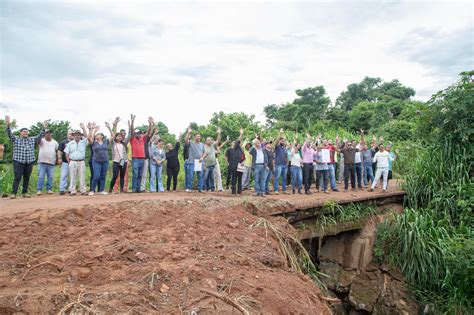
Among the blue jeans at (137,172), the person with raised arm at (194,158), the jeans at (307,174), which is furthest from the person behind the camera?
the jeans at (307,174)

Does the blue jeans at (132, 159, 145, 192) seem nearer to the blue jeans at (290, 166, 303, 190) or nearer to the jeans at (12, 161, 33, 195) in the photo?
the jeans at (12, 161, 33, 195)

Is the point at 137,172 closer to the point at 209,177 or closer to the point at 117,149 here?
the point at 117,149

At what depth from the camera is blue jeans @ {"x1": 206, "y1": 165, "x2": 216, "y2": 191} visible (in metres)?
10.4

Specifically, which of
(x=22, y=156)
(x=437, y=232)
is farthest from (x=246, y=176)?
(x=22, y=156)

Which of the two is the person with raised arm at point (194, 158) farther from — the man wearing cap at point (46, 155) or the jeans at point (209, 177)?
the man wearing cap at point (46, 155)

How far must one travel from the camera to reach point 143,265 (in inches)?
172

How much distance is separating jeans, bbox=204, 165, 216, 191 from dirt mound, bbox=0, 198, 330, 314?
414cm

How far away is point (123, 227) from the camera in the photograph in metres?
5.38

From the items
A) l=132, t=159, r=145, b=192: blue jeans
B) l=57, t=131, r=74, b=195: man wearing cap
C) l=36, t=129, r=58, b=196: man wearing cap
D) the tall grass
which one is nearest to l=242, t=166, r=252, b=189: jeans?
l=132, t=159, r=145, b=192: blue jeans

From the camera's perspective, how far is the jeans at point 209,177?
1037 cm

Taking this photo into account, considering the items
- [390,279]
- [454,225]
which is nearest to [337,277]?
[390,279]

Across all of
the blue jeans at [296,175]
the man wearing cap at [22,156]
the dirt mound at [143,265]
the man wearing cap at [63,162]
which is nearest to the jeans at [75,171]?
the man wearing cap at [63,162]

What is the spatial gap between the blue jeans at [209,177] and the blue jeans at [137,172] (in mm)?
1868

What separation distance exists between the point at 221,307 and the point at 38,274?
2.08 m
